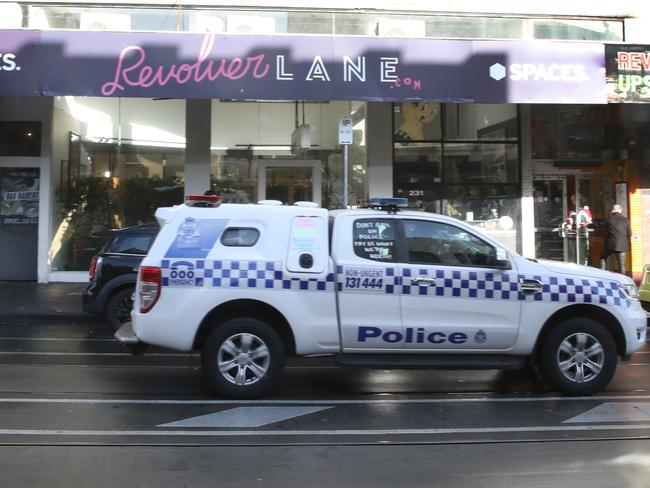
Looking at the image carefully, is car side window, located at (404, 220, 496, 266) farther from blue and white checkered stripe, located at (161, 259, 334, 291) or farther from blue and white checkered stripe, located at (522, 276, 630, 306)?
blue and white checkered stripe, located at (161, 259, 334, 291)

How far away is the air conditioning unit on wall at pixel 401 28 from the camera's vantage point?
1373 centimetres

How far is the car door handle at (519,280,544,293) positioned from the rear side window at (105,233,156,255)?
5.70 metres

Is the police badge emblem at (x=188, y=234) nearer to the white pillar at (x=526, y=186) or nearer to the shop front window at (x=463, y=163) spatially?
the shop front window at (x=463, y=163)

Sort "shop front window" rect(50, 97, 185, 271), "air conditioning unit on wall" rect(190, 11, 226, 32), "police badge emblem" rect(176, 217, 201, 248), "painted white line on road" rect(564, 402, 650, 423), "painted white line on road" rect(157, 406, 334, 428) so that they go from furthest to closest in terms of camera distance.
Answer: "shop front window" rect(50, 97, 185, 271) → "air conditioning unit on wall" rect(190, 11, 226, 32) → "police badge emblem" rect(176, 217, 201, 248) → "painted white line on road" rect(564, 402, 650, 423) → "painted white line on road" rect(157, 406, 334, 428)

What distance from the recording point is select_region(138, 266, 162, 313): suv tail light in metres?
6.09

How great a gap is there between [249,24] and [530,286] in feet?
31.2

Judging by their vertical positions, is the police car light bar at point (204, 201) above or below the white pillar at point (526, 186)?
below

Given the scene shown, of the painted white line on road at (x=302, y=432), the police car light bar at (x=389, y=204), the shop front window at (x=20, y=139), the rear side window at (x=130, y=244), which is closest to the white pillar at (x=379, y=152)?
the rear side window at (x=130, y=244)

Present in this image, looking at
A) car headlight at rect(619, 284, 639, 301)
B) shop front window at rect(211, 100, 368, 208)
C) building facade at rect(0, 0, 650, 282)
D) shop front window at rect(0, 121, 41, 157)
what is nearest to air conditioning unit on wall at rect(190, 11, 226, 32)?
building facade at rect(0, 0, 650, 282)

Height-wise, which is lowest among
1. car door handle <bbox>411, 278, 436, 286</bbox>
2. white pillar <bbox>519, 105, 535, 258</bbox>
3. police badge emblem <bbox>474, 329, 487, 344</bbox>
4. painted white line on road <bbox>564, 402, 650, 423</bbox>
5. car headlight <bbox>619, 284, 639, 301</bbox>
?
painted white line on road <bbox>564, 402, 650, 423</bbox>

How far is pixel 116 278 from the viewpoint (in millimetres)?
9680

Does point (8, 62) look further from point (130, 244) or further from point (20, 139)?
point (130, 244)

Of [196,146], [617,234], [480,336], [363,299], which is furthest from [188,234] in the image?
[617,234]

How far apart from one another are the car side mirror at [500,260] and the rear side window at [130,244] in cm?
547
